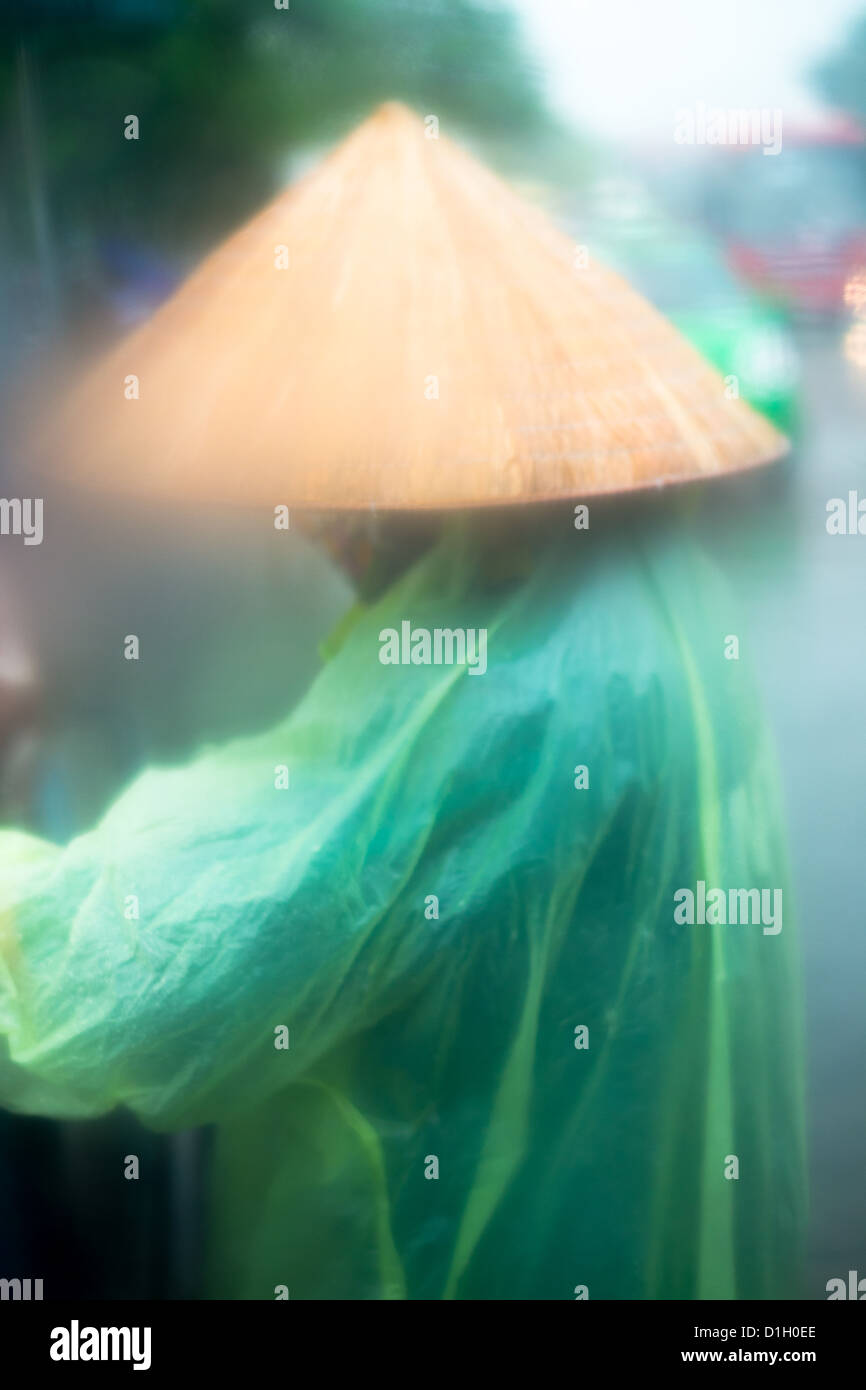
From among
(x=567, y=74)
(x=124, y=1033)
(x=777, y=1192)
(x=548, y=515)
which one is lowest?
(x=777, y=1192)

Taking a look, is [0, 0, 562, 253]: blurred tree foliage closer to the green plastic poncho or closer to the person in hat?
the person in hat

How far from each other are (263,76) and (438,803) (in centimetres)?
89

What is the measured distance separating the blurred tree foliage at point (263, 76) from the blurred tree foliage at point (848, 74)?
335mm

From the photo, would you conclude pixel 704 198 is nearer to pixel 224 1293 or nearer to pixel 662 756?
pixel 662 756

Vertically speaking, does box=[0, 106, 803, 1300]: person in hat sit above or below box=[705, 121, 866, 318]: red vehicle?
below

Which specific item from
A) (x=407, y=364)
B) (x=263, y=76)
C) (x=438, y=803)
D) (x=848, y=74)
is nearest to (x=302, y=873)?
(x=438, y=803)

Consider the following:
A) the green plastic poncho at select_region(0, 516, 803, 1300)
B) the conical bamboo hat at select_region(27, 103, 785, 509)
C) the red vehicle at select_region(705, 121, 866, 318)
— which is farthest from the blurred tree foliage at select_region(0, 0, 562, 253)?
the green plastic poncho at select_region(0, 516, 803, 1300)

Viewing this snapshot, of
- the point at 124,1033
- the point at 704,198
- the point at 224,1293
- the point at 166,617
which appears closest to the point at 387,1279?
the point at 224,1293

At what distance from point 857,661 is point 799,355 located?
39 cm

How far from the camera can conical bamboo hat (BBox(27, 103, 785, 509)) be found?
1.26 m

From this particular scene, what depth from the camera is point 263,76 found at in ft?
4.42

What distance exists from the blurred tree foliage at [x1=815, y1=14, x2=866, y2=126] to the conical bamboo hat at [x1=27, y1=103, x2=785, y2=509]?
0.34 metres

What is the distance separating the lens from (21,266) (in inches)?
54.8

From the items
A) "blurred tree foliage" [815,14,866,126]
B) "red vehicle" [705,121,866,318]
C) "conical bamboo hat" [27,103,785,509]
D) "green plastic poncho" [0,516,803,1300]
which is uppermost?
"blurred tree foliage" [815,14,866,126]
